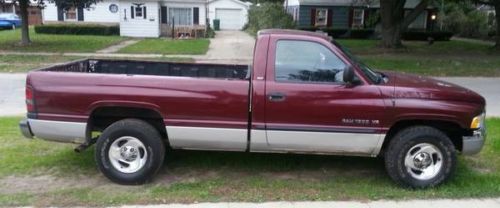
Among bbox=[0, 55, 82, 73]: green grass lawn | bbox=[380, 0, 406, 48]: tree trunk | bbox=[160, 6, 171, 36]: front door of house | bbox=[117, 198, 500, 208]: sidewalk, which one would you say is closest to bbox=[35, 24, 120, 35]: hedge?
bbox=[160, 6, 171, 36]: front door of house

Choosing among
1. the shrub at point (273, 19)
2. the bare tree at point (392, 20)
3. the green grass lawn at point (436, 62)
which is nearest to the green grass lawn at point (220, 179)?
the green grass lawn at point (436, 62)

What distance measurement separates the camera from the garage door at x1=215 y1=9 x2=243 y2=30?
51719mm

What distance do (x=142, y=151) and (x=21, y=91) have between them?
26.2ft

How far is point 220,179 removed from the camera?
18.6 ft

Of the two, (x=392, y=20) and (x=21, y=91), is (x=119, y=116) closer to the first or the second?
(x=21, y=91)

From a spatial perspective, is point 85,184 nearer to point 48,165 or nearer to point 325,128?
point 48,165

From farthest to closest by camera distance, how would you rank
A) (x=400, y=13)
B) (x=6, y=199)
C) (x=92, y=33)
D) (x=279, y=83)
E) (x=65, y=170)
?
(x=92, y=33), (x=400, y=13), (x=65, y=170), (x=279, y=83), (x=6, y=199)

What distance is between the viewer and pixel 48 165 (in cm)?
607

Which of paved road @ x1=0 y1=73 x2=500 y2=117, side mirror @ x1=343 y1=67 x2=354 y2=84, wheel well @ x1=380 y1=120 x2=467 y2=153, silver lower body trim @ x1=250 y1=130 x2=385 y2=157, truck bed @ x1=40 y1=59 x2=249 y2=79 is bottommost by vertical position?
paved road @ x1=0 y1=73 x2=500 y2=117

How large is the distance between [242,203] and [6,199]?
2.21 metres

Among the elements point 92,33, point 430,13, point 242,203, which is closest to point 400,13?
point 430,13

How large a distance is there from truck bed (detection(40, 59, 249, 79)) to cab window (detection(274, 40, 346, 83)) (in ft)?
4.41

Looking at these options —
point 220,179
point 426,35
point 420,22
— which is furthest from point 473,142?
point 420,22

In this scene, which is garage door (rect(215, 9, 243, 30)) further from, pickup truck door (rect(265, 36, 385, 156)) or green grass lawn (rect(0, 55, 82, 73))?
pickup truck door (rect(265, 36, 385, 156))
